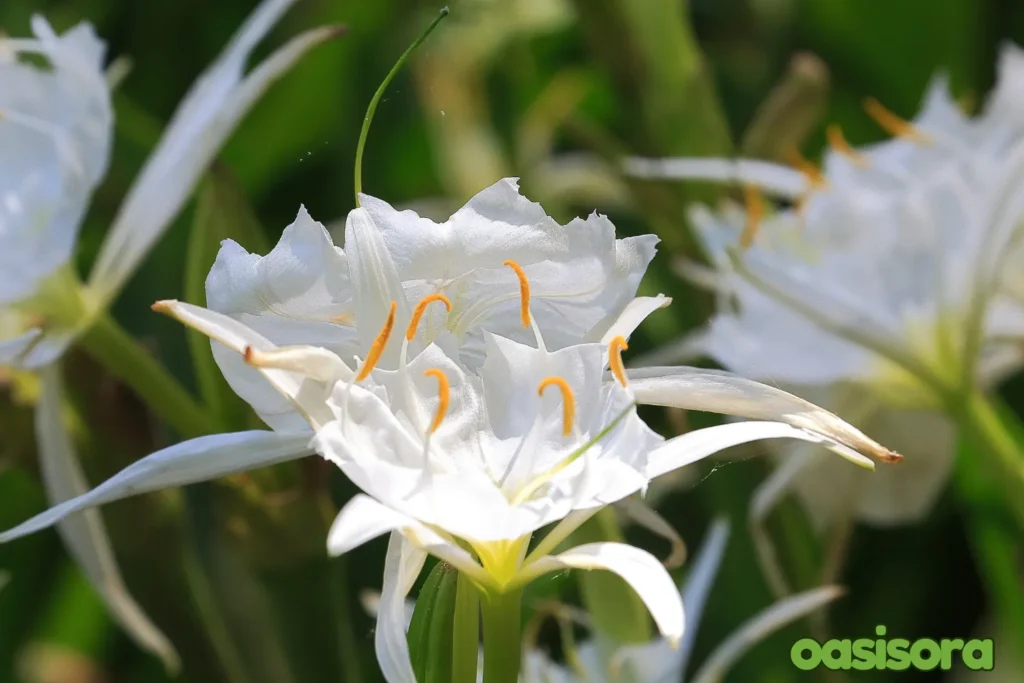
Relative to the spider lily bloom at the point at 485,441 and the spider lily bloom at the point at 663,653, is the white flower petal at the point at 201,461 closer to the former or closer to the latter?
the spider lily bloom at the point at 485,441

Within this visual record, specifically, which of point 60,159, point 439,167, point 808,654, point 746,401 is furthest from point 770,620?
point 439,167

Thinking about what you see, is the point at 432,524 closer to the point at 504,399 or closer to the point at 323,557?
the point at 504,399

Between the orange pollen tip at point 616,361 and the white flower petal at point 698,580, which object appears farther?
the white flower petal at point 698,580

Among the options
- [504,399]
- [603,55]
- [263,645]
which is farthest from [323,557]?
[603,55]

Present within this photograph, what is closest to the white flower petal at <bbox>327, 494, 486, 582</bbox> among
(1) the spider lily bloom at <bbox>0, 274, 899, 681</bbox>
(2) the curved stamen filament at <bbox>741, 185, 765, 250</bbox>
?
(1) the spider lily bloom at <bbox>0, 274, 899, 681</bbox>

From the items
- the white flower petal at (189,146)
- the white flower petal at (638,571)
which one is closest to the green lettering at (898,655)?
the white flower petal at (638,571)

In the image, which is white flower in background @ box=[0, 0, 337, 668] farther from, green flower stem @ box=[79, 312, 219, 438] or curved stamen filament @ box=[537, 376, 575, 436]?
curved stamen filament @ box=[537, 376, 575, 436]
